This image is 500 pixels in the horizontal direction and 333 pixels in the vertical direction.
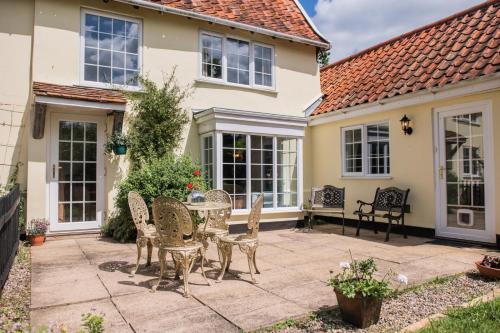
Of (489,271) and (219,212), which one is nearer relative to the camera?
(489,271)

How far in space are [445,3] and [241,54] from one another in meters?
7.56

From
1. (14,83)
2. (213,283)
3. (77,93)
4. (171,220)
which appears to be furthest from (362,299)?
(14,83)

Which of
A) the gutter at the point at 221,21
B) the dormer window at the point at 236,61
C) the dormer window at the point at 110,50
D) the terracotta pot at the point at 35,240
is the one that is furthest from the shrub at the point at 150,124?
the terracotta pot at the point at 35,240

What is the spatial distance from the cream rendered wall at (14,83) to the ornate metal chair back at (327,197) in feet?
23.0

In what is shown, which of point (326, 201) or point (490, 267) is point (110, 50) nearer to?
point (326, 201)

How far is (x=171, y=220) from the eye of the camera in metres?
4.45

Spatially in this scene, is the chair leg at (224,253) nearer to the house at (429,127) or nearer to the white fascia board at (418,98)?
the house at (429,127)

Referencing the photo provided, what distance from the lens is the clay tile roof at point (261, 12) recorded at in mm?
9641

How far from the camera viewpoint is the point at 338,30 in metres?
17.9

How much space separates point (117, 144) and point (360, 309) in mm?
6577

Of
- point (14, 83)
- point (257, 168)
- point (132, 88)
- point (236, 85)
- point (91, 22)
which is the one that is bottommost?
point (257, 168)

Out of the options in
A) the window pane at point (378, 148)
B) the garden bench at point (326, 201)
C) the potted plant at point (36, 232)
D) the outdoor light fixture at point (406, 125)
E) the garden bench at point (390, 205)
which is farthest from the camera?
the garden bench at point (326, 201)

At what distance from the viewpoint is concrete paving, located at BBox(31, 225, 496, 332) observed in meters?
3.65

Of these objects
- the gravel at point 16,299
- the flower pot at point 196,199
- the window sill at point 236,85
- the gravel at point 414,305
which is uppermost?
the window sill at point 236,85
